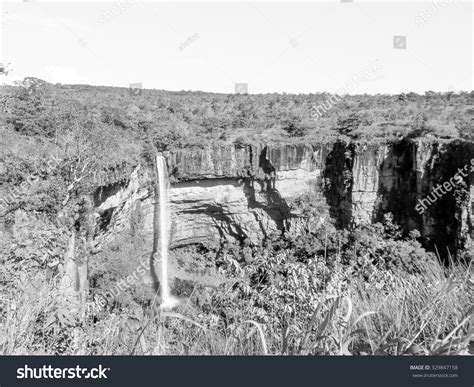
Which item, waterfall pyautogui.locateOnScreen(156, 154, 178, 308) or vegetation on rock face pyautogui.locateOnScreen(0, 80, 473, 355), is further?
waterfall pyautogui.locateOnScreen(156, 154, 178, 308)

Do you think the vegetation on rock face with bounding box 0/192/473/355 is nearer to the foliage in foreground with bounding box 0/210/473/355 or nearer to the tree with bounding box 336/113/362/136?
the foliage in foreground with bounding box 0/210/473/355

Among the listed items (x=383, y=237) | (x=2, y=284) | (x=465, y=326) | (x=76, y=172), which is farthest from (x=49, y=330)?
(x=383, y=237)
